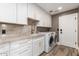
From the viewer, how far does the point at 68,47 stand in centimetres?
155

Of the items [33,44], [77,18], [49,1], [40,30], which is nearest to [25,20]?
[40,30]

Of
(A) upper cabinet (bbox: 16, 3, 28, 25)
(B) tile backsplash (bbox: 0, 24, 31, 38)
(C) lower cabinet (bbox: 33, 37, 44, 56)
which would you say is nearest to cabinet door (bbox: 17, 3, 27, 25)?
(A) upper cabinet (bbox: 16, 3, 28, 25)

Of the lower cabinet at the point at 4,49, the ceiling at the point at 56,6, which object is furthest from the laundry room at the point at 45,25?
the lower cabinet at the point at 4,49

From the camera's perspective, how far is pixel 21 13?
64.4 inches

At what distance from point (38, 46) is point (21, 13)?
2.94ft

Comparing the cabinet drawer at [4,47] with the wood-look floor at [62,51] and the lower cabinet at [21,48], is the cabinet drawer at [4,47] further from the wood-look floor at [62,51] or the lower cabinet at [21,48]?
the wood-look floor at [62,51]

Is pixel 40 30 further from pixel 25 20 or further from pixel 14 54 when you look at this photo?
pixel 14 54

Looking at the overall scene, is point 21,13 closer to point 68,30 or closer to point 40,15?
point 40,15

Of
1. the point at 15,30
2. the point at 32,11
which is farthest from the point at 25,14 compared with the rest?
the point at 15,30

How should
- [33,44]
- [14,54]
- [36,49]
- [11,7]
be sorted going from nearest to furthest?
[14,54] < [11,7] < [33,44] < [36,49]

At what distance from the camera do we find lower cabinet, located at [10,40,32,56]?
117 centimetres

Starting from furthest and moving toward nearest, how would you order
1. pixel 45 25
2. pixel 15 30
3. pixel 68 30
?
pixel 15 30 → pixel 45 25 → pixel 68 30

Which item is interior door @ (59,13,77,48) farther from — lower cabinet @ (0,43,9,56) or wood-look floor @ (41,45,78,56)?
lower cabinet @ (0,43,9,56)

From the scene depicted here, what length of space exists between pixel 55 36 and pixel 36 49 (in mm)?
→ 561
